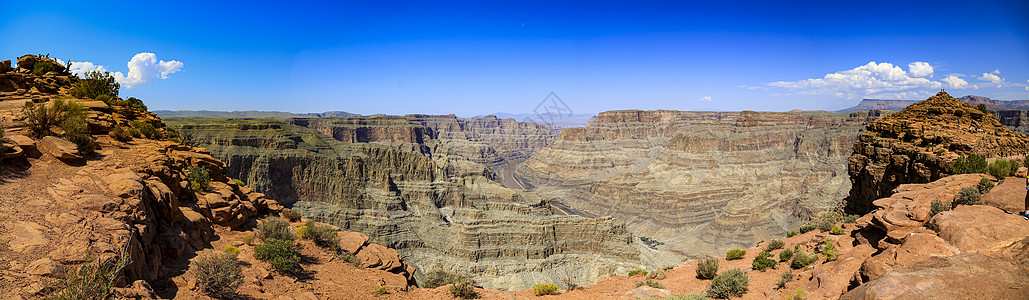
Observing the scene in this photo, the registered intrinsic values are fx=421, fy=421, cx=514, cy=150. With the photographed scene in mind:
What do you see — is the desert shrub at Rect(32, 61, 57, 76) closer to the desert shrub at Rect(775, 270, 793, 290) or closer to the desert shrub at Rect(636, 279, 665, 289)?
the desert shrub at Rect(636, 279, 665, 289)

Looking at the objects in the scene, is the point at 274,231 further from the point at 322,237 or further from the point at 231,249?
the point at 231,249

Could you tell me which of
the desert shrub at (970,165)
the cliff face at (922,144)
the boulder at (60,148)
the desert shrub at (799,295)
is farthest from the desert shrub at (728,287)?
the boulder at (60,148)

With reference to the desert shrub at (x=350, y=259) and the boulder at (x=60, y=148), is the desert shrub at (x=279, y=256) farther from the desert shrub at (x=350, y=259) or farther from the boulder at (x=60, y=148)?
the boulder at (x=60, y=148)

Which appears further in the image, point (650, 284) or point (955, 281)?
point (650, 284)

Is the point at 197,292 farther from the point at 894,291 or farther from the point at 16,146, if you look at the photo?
the point at 894,291

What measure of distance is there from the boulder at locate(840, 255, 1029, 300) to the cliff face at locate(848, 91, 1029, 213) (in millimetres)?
13552

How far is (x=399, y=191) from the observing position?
62.2 meters

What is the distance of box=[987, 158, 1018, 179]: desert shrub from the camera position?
43.9ft

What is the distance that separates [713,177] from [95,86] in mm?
110162

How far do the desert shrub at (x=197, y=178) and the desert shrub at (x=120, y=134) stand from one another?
2082mm

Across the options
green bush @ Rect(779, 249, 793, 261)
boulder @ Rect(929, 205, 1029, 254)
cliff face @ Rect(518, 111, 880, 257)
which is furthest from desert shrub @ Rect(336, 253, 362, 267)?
cliff face @ Rect(518, 111, 880, 257)

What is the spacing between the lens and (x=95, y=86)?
17656 millimetres

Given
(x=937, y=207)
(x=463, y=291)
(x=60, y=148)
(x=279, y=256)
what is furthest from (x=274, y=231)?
(x=937, y=207)

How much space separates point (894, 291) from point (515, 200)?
57.4m
